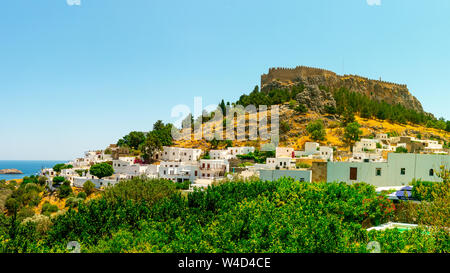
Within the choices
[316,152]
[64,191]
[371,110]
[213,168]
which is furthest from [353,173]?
[371,110]

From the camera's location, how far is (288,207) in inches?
517

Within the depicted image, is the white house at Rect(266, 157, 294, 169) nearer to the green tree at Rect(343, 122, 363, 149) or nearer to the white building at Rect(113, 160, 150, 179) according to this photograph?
the green tree at Rect(343, 122, 363, 149)

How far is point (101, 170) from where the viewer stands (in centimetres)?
5341

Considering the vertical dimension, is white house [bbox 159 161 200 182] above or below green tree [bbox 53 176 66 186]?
above

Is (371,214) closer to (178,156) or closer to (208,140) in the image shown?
(178,156)

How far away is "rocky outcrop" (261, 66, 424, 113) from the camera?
8631cm

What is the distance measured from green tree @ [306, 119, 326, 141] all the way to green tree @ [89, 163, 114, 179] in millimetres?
35166

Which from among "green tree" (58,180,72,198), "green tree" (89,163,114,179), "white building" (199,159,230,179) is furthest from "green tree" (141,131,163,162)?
"green tree" (58,180,72,198)

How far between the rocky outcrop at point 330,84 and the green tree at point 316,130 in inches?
363

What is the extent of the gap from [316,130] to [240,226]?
54340 millimetres

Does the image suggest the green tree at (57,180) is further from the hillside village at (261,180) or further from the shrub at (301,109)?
the shrub at (301,109)

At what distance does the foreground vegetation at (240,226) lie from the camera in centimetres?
866
